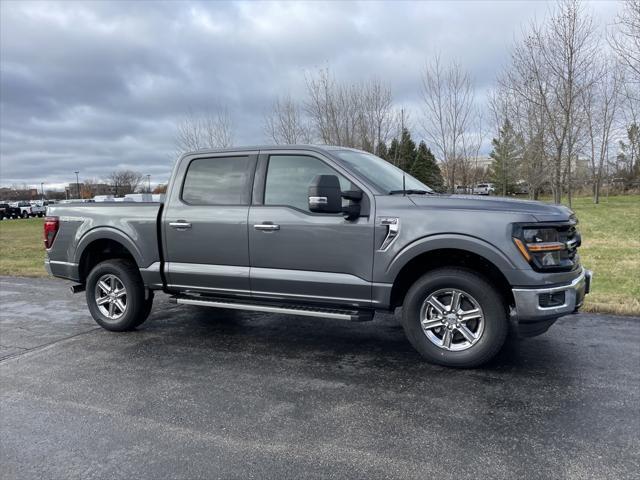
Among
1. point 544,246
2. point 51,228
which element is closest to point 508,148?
point 544,246

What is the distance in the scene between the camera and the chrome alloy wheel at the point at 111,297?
5789 mm

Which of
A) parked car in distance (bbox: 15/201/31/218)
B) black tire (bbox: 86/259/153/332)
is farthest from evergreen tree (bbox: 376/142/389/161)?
parked car in distance (bbox: 15/201/31/218)

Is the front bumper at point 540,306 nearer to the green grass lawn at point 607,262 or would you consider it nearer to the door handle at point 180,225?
the green grass lawn at point 607,262

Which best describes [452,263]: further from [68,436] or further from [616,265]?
[616,265]

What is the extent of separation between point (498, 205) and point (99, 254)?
4.60 m

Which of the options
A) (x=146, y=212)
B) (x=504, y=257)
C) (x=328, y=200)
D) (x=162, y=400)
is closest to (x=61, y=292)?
(x=146, y=212)

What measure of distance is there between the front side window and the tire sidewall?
1927 millimetres

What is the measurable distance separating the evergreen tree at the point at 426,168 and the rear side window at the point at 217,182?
15333mm

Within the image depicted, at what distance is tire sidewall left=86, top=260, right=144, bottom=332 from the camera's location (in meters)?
5.66

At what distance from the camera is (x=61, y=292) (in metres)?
8.23

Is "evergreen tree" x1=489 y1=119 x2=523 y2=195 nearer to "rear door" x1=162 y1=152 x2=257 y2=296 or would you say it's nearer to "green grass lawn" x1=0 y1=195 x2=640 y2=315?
"green grass lawn" x1=0 y1=195 x2=640 y2=315

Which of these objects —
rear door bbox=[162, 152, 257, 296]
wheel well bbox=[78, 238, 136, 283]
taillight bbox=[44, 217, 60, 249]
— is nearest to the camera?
rear door bbox=[162, 152, 257, 296]

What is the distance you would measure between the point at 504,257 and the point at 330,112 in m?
15.6

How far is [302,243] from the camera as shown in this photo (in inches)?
184
